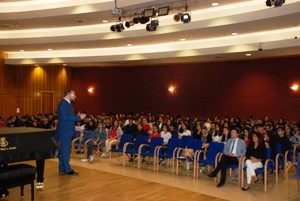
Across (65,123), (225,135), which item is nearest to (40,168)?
(65,123)

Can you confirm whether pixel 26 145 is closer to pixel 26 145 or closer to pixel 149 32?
pixel 26 145

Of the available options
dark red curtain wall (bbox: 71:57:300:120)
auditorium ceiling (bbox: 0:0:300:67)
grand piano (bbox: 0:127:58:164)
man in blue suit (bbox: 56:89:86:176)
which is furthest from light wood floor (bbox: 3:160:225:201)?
dark red curtain wall (bbox: 71:57:300:120)

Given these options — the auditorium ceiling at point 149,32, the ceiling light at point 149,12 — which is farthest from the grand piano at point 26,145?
the auditorium ceiling at point 149,32

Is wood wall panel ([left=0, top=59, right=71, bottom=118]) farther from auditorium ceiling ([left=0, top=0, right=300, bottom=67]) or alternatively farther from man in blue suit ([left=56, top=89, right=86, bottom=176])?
man in blue suit ([left=56, top=89, right=86, bottom=176])

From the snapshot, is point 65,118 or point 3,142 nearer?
point 3,142

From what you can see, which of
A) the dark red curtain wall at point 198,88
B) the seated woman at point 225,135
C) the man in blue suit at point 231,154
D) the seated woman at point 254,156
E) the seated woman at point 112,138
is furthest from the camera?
the dark red curtain wall at point 198,88

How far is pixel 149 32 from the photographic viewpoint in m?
12.7

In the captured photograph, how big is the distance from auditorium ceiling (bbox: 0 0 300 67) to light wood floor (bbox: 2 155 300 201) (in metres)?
5.02

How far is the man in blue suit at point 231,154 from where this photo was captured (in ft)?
23.6

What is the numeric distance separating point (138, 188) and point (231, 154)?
2.27 metres

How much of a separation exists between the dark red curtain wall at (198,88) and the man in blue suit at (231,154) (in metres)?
8.24

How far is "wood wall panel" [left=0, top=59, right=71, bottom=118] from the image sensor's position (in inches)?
706

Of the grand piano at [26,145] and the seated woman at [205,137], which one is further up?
the grand piano at [26,145]

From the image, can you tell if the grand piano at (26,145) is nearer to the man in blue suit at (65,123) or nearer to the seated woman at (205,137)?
the man in blue suit at (65,123)
